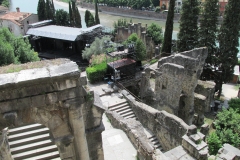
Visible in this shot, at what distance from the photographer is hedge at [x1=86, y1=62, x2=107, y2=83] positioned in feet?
66.5

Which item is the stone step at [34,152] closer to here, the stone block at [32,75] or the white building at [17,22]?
the stone block at [32,75]

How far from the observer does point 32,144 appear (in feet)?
33.8

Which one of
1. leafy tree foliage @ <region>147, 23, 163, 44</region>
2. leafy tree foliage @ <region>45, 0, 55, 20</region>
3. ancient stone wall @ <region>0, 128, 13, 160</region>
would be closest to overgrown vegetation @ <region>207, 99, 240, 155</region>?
ancient stone wall @ <region>0, 128, 13, 160</region>

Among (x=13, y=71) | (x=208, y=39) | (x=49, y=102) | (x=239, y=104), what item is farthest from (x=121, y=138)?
(x=208, y=39)

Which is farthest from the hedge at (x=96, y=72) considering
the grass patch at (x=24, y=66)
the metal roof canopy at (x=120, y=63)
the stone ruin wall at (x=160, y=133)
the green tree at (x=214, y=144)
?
the grass patch at (x=24, y=66)

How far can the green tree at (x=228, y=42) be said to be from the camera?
2011 cm

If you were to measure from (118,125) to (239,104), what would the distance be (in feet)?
34.8

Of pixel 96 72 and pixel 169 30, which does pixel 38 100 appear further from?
pixel 169 30

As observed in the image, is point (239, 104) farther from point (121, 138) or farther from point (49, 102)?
point (49, 102)

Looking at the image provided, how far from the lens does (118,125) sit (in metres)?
13.9

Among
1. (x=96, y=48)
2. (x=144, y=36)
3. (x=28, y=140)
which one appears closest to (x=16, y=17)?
(x=96, y=48)

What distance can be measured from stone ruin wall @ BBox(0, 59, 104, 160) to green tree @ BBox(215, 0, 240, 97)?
57.0ft

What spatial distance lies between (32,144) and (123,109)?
7.45 metres

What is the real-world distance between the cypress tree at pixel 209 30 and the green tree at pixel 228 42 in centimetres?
68
